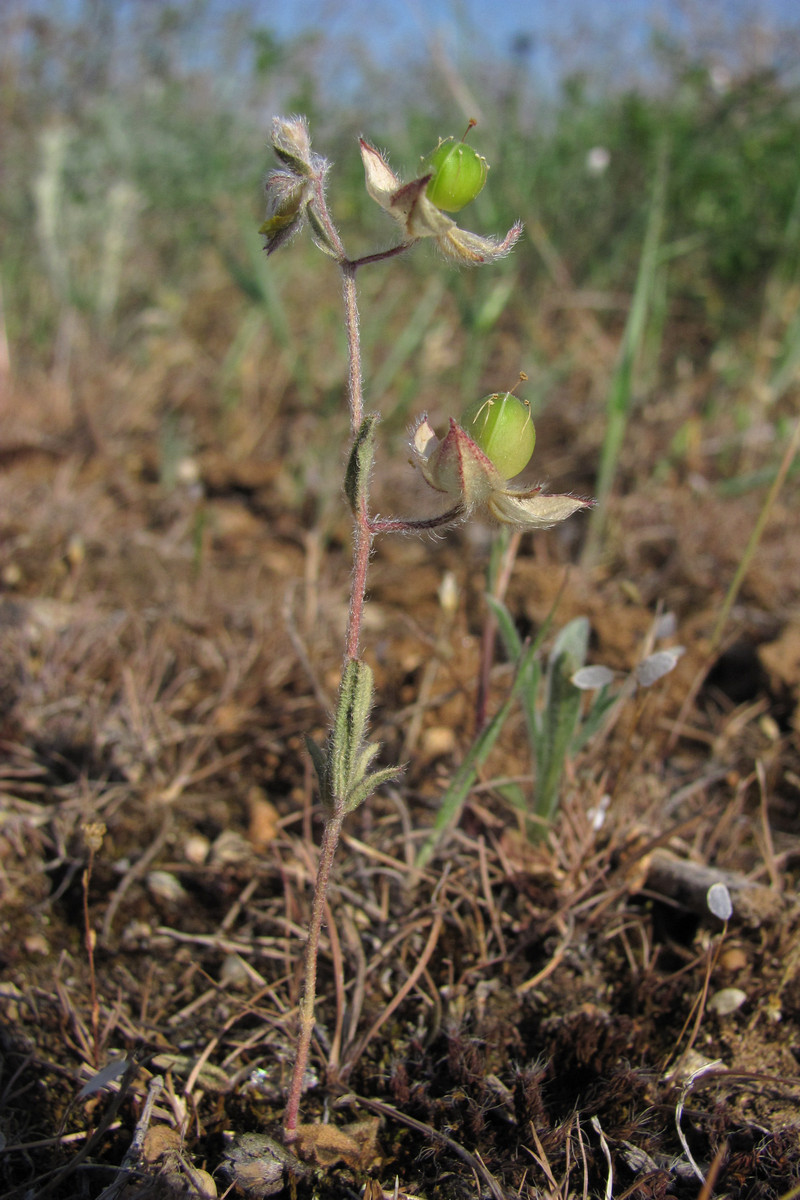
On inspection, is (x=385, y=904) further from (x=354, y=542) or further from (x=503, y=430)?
(x=503, y=430)

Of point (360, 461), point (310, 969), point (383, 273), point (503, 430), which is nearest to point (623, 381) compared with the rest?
point (503, 430)

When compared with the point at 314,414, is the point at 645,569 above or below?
below

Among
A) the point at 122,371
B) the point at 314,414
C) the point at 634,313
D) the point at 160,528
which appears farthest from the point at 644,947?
the point at 122,371

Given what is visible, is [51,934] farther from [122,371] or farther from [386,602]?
[122,371]

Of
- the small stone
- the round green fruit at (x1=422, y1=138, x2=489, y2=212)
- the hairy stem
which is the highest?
the round green fruit at (x1=422, y1=138, x2=489, y2=212)

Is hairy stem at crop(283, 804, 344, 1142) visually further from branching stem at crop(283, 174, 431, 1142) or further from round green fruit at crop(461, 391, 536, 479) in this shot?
round green fruit at crop(461, 391, 536, 479)

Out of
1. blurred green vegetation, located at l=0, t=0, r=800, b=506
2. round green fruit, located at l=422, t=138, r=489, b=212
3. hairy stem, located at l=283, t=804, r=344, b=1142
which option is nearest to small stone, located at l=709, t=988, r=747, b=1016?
hairy stem, located at l=283, t=804, r=344, b=1142
